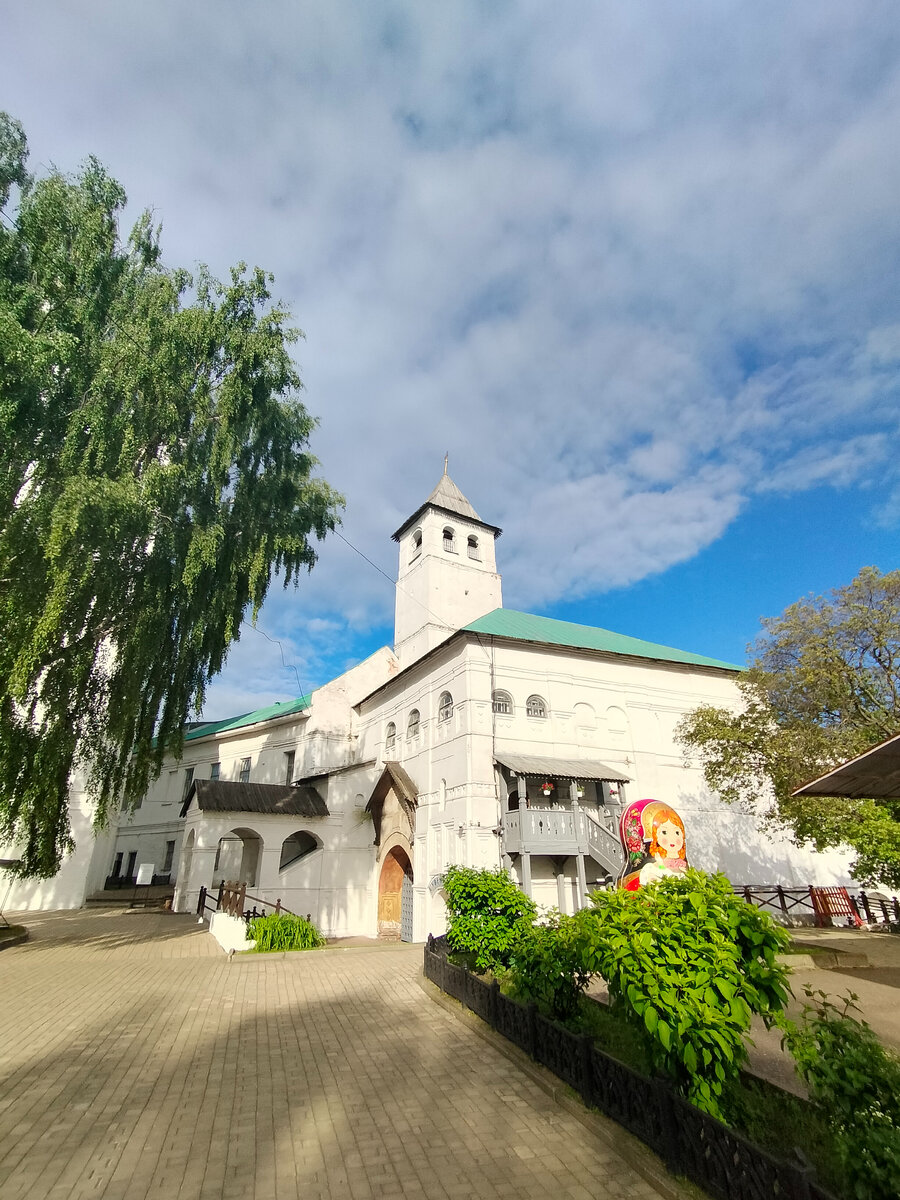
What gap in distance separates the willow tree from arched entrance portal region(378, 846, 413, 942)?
35.8 ft

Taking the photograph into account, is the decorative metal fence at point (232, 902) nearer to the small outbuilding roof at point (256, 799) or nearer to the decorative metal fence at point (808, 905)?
the small outbuilding roof at point (256, 799)

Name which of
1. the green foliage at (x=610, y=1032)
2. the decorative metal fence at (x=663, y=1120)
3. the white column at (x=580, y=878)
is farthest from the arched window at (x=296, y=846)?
the decorative metal fence at (x=663, y=1120)

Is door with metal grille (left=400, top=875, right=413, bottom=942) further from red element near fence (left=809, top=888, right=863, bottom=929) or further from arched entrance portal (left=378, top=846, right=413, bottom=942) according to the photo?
red element near fence (left=809, top=888, right=863, bottom=929)

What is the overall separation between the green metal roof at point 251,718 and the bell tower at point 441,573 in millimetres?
7189

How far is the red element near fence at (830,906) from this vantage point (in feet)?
66.8

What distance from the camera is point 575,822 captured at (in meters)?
17.9

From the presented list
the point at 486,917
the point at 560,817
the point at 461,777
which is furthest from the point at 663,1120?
the point at 461,777

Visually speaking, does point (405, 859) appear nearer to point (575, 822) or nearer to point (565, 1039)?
point (575, 822)

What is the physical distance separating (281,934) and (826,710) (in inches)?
653

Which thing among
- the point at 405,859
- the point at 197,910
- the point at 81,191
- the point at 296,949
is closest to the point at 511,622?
the point at 405,859

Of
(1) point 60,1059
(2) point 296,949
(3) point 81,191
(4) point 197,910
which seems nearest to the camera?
(1) point 60,1059

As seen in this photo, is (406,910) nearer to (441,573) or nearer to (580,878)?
(580,878)

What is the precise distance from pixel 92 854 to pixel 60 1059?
2442 centimetres

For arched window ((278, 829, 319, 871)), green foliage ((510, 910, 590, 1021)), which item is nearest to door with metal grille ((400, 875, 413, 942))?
arched window ((278, 829, 319, 871))
